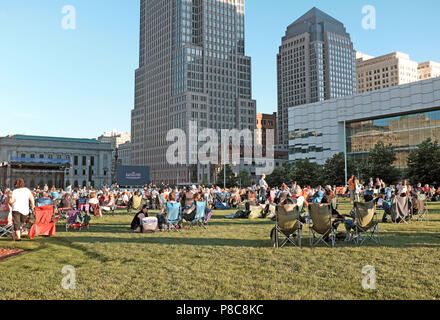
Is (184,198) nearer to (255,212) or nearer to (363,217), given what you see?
(255,212)

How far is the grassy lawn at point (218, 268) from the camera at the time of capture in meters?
5.71

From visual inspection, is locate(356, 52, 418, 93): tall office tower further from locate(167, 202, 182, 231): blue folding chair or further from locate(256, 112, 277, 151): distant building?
locate(167, 202, 182, 231): blue folding chair

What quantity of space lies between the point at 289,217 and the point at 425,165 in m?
48.3

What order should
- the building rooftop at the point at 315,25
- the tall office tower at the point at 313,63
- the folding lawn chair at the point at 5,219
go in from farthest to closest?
the building rooftop at the point at 315,25
the tall office tower at the point at 313,63
the folding lawn chair at the point at 5,219

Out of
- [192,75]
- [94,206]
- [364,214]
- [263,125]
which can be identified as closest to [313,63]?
[263,125]

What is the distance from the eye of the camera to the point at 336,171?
70000 mm

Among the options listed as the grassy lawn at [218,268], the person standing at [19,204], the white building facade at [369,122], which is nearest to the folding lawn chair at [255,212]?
the grassy lawn at [218,268]

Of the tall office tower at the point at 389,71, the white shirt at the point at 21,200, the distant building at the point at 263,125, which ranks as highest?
the tall office tower at the point at 389,71

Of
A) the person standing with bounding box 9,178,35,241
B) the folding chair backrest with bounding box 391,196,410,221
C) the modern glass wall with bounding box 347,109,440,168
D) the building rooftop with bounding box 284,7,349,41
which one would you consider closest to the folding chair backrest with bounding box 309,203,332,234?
the folding chair backrest with bounding box 391,196,410,221

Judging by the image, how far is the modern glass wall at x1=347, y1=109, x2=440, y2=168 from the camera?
7294cm

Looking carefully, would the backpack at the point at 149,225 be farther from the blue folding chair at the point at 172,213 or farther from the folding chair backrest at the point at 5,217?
the folding chair backrest at the point at 5,217

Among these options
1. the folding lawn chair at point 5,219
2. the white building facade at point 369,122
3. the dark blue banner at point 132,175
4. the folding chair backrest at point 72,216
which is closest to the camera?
the folding lawn chair at point 5,219

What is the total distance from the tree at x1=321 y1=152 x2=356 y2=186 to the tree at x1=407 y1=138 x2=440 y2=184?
57.4ft

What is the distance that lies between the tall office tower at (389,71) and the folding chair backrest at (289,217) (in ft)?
652
